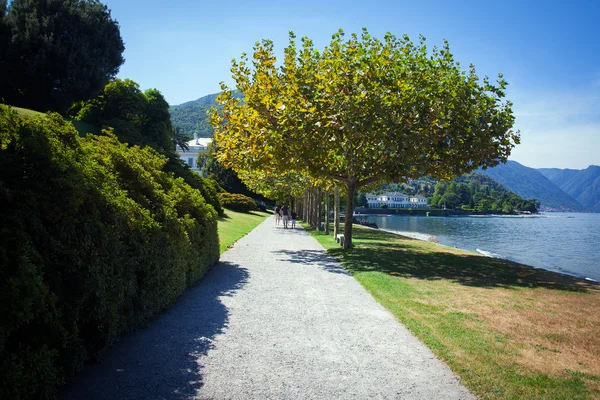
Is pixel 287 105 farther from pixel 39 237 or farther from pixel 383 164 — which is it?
pixel 39 237

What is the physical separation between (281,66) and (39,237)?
14123 millimetres

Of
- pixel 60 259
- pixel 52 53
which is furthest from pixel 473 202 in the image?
pixel 60 259

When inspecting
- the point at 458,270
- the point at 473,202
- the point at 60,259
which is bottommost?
the point at 458,270

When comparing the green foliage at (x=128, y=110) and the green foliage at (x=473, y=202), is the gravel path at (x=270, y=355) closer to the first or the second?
the green foliage at (x=128, y=110)

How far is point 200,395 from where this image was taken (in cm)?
427

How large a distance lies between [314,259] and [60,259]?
1159 centimetres

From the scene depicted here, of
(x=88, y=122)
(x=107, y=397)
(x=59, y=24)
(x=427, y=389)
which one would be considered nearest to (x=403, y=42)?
(x=427, y=389)

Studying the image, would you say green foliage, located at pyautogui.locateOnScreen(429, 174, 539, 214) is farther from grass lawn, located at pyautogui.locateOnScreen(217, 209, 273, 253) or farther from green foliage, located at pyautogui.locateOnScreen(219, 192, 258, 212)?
grass lawn, located at pyautogui.locateOnScreen(217, 209, 273, 253)

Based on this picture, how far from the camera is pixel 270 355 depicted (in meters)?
5.48

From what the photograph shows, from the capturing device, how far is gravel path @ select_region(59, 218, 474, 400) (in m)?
4.43

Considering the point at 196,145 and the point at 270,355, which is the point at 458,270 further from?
the point at 196,145

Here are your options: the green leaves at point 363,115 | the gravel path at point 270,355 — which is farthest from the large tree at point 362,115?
the gravel path at point 270,355

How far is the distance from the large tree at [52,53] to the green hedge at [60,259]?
35.4 metres

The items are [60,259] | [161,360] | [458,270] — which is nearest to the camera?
[60,259]
